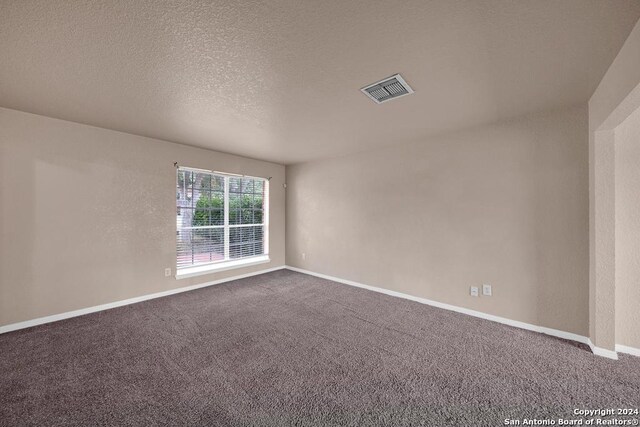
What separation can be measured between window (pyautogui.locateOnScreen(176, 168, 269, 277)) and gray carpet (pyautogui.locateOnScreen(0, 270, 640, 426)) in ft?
4.38

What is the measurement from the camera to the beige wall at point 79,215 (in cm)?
271

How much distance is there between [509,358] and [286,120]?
10.7 feet

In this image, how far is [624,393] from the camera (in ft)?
5.69

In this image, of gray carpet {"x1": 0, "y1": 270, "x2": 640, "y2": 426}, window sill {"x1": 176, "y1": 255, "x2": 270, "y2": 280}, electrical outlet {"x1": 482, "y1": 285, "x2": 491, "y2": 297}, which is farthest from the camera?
window sill {"x1": 176, "y1": 255, "x2": 270, "y2": 280}

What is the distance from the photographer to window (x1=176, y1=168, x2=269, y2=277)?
A: 414cm

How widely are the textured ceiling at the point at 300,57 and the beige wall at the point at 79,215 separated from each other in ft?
1.44

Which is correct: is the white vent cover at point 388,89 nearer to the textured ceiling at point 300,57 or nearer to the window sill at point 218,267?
the textured ceiling at point 300,57

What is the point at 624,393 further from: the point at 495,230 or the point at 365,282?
the point at 365,282

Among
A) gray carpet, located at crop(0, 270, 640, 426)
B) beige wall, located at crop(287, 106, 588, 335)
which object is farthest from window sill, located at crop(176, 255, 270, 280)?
beige wall, located at crop(287, 106, 588, 335)

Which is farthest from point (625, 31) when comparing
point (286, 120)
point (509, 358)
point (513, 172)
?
point (286, 120)

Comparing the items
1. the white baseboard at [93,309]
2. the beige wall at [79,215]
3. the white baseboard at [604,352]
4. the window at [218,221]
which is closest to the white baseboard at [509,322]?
the white baseboard at [604,352]

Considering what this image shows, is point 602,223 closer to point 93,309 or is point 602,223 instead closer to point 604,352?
point 604,352

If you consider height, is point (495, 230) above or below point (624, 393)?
above

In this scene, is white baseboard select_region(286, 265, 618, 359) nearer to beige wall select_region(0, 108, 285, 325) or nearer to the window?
the window
